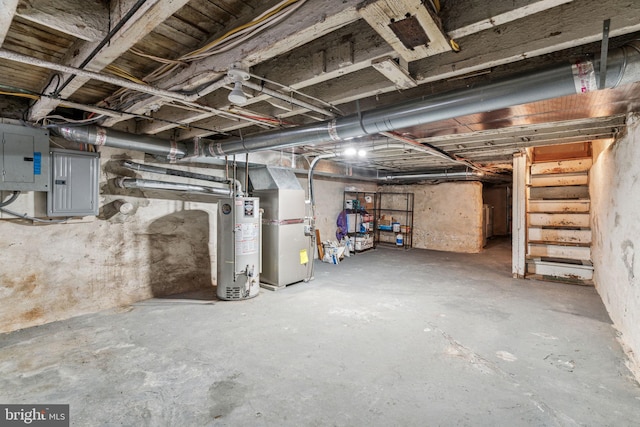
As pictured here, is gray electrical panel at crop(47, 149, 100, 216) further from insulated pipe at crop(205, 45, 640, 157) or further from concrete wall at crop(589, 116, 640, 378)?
concrete wall at crop(589, 116, 640, 378)

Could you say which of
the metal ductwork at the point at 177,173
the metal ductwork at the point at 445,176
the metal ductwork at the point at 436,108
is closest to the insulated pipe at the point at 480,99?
the metal ductwork at the point at 436,108

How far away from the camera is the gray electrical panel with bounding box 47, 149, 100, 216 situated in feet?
9.12

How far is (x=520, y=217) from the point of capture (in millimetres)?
4691

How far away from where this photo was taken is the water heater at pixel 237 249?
3.53m

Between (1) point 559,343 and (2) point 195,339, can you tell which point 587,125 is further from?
(2) point 195,339

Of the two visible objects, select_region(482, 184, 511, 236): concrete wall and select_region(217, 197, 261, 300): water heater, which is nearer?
select_region(217, 197, 261, 300): water heater

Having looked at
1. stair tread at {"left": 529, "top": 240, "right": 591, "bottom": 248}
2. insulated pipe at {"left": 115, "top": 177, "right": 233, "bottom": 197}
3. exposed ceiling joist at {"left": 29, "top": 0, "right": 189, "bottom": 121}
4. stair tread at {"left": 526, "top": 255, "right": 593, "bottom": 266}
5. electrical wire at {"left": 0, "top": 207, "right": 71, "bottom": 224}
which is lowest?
stair tread at {"left": 526, "top": 255, "right": 593, "bottom": 266}

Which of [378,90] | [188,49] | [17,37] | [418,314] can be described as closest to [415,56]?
[378,90]

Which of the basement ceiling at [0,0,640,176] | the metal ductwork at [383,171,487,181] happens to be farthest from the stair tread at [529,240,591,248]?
the basement ceiling at [0,0,640,176]

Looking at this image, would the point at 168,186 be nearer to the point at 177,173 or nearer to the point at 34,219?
the point at 177,173

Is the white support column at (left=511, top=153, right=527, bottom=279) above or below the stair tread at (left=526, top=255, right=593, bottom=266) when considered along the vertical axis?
above

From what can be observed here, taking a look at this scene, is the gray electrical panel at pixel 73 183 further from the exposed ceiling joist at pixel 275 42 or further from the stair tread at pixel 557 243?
the stair tread at pixel 557 243

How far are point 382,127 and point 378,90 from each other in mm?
288

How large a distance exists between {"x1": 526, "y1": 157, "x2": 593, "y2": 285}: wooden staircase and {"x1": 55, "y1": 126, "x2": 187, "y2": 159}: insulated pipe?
211 inches
